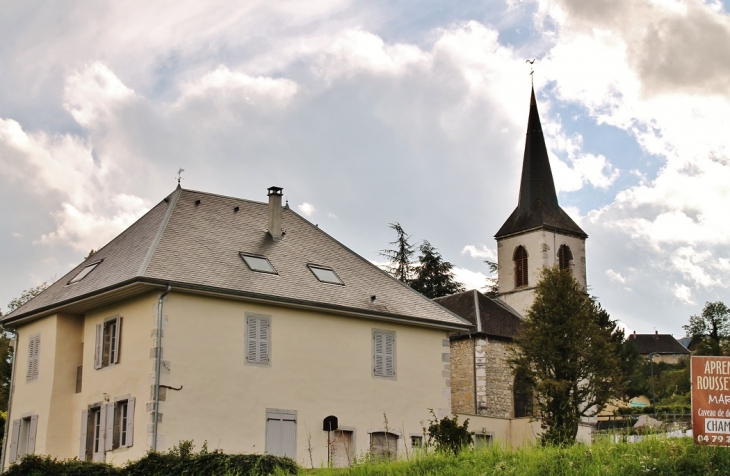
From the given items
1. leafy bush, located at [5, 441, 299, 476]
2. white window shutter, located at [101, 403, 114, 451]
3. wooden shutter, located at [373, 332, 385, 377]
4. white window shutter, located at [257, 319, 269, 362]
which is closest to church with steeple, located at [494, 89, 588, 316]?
wooden shutter, located at [373, 332, 385, 377]

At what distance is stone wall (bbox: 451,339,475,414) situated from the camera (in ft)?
122

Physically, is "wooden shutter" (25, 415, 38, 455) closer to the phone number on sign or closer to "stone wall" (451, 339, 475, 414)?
"stone wall" (451, 339, 475, 414)

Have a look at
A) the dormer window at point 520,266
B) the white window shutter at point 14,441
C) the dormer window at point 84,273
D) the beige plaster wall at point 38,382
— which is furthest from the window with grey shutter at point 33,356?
the dormer window at point 520,266

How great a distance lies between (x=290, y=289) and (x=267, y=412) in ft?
11.2

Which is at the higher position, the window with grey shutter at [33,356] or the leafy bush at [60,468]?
the window with grey shutter at [33,356]

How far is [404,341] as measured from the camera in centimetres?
2873

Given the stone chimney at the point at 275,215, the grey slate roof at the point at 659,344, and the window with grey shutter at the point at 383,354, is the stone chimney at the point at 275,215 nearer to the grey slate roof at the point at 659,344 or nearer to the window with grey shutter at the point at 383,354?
the window with grey shutter at the point at 383,354

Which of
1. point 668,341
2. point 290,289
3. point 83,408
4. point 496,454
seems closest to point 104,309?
point 83,408

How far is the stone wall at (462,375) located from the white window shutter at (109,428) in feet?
51.7

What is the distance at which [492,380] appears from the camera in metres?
37.4

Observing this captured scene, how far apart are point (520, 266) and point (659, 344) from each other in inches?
2971

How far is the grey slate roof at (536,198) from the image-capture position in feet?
157

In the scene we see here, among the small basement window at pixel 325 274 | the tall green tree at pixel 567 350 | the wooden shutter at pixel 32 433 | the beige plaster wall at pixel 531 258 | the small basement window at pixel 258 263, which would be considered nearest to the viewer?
the wooden shutter at pixel 32 433

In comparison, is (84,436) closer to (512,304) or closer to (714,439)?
(714,439)
